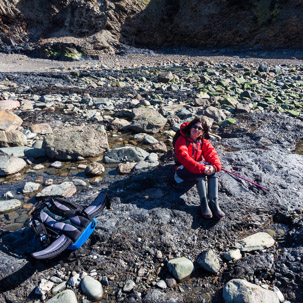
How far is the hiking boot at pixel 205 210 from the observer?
3351 millimetres

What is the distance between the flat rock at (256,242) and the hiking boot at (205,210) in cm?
42

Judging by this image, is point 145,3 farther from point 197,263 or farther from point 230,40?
point 197,263

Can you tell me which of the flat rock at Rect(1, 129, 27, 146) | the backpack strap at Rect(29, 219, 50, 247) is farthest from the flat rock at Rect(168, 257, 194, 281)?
the flat rock at Rect(1, 129, 27, 146)

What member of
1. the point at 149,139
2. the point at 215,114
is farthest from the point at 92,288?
the point at 215,114

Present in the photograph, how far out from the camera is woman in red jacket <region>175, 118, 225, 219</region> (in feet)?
11.3

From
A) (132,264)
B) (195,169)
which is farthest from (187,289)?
(195,169)

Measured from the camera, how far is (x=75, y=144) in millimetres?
5602

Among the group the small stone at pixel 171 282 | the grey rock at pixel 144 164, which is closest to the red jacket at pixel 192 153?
the small stone at pixel 171 282

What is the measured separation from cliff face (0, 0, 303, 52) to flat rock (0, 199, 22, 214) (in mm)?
19612

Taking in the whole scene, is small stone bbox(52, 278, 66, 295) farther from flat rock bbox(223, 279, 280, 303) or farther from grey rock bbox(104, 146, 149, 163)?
grey rock bbox(104, 146, 149, 163)

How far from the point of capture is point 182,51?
24156 mm

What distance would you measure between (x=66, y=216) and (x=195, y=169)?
154 cm

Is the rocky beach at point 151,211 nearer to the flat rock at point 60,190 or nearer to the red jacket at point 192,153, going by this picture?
the flat rock at point 60,190

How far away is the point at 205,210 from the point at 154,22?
972 inches
